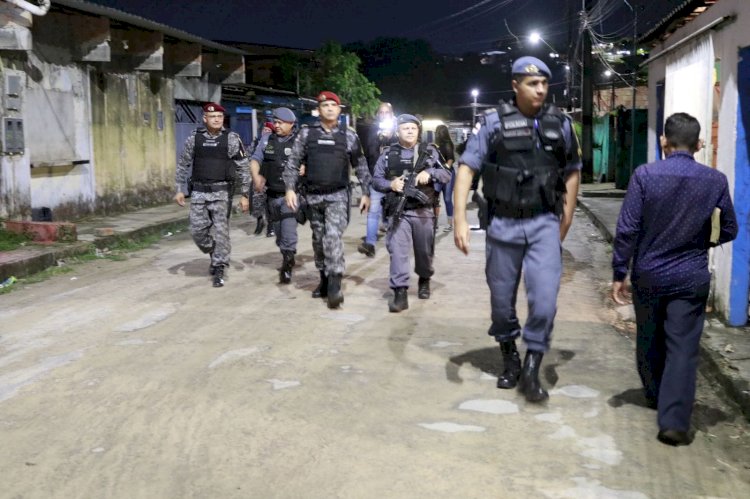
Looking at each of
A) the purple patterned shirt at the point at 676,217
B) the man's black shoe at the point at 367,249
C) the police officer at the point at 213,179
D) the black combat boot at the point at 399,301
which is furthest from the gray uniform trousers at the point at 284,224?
the purple patterned shirt at the point at 676,217

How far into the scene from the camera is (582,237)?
13.7m

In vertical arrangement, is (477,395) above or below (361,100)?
below

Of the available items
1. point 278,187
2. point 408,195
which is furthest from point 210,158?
point 408,195

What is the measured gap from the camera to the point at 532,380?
5.01m

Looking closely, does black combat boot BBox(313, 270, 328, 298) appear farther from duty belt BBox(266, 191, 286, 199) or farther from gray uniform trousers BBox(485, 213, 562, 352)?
gray uniform trousers BBox(485, 213, 562, 352)

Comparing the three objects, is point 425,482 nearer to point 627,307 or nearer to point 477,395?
point 477,395

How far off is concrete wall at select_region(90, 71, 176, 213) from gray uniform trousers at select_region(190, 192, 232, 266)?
24.9 feet

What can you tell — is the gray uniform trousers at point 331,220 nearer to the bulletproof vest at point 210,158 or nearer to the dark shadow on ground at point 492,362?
the bulletproof vest at point 210,158

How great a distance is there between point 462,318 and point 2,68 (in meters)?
8.73

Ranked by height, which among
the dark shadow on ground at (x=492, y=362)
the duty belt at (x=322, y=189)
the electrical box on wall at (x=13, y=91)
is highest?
the electrical box on wall at (x=13, y=91)

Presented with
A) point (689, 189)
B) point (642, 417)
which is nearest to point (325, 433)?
point (642, 417)

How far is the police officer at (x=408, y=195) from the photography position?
7.73 meters

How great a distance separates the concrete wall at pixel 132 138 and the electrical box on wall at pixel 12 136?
3000 millimetres

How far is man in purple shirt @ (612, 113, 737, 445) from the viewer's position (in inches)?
170
